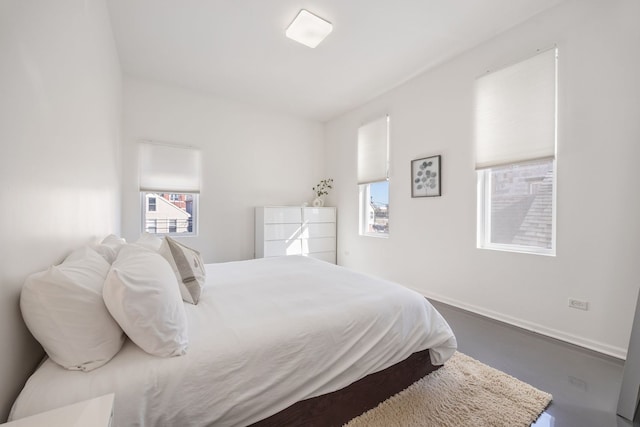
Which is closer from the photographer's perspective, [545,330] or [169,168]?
[545,330]

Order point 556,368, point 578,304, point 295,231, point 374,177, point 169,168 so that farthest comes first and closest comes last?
1. point 295,231
2. point 374,177
3. point 169,168
4. point 578,304
5. point 556,368

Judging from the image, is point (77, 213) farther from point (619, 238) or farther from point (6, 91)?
point (619, 238)

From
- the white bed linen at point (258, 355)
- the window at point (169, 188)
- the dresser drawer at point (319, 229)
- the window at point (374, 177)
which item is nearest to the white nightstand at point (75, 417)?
the white bed linen at point (258, 355)

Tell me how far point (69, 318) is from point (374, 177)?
385 cm

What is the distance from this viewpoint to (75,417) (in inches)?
26.0

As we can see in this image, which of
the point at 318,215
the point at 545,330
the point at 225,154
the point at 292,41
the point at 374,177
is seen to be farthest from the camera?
the point at 318,215

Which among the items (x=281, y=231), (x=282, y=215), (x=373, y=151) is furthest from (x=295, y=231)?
(x=373, y=151)

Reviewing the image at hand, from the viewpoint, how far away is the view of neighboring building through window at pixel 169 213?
3855mm

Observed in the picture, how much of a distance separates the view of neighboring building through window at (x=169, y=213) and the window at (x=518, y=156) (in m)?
3.94

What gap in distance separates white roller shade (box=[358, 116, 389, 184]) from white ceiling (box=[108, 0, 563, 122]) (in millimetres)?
519

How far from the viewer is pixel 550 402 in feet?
5.08

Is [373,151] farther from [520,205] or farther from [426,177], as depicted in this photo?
[520,205]

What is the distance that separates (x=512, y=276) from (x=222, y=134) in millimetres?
4284

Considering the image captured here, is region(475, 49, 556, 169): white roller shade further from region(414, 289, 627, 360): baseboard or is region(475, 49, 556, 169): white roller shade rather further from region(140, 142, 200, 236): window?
region(140, 142, 200, 236): window
